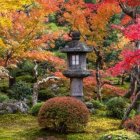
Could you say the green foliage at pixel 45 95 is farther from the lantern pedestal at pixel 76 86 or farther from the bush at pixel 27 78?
the lantern pedestal at pixel 76 86

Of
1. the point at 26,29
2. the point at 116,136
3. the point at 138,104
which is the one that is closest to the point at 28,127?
the point at 116,136

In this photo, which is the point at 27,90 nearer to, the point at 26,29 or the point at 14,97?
the point at 14,97

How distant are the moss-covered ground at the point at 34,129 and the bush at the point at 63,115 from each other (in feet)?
0.91

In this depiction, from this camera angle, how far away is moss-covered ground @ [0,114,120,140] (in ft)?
36.3

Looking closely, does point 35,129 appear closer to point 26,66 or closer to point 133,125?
point 133,125

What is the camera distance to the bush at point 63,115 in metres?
11.2

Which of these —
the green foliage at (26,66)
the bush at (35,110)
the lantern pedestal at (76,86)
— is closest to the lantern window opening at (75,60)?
the lantern pedestal at (76,86)

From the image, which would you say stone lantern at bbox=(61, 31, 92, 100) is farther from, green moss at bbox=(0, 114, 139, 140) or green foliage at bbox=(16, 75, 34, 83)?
green foliage at bbox=(16, 75, 34, 83)

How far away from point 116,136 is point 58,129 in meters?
2.59

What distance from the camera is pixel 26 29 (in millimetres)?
15852

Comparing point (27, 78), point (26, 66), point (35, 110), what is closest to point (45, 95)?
point (27, 78)

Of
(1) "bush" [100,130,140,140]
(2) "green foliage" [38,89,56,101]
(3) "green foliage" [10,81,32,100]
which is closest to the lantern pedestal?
(3) "green foliage" [10,81,32,100]

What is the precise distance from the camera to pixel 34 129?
1212 centimetres

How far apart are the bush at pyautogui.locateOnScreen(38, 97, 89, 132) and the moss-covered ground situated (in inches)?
10.9
